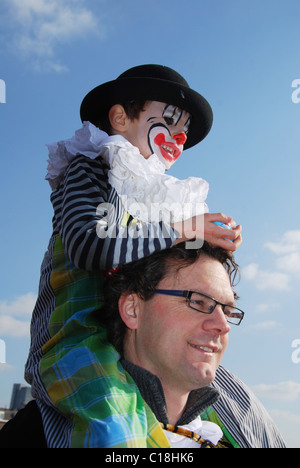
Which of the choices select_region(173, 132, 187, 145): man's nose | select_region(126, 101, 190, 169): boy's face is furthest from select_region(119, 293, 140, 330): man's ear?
select_region(173, 132, 187, 145): man's nose

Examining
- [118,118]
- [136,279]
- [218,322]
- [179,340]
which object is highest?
[118,118]

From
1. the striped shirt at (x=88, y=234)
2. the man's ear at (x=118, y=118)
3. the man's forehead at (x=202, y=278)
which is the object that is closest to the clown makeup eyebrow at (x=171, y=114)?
the man's ear at (x=118, y=118)

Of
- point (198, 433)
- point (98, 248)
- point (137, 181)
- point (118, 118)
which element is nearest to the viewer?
point (98, 248)

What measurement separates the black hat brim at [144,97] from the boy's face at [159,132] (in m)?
0.06

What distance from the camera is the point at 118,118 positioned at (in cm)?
331

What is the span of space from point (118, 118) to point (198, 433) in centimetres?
202

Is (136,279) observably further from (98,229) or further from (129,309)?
(98,229)

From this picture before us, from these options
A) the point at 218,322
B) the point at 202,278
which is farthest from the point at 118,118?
the point at 218,322

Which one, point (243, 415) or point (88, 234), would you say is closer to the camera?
point (88, 234)

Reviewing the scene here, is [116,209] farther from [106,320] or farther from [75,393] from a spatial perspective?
[75,393]

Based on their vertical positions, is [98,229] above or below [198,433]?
above

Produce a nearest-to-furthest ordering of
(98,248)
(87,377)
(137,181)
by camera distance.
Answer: (87,377) → (98,248) → (137,181)
